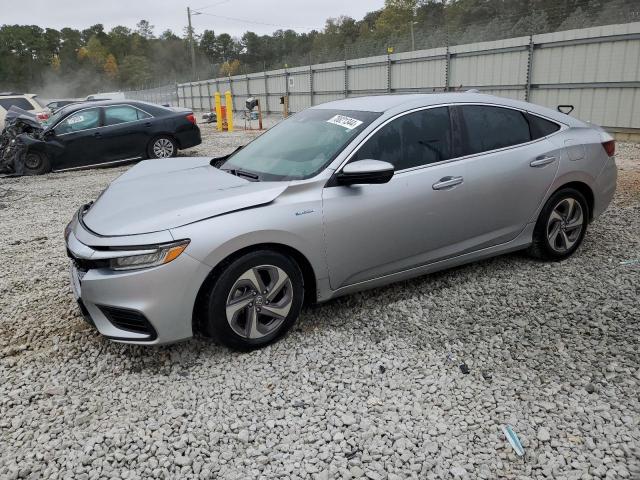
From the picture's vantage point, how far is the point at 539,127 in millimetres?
4285

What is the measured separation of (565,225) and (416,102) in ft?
5.87

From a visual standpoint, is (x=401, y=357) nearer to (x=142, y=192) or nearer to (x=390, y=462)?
(x=390, y=462)

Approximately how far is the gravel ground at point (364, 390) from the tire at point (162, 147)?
297 inches

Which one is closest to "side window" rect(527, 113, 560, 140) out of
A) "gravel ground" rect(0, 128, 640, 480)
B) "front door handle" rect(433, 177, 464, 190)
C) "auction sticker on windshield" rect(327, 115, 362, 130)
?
"front door handle" rect(433, 177, 464, 190)

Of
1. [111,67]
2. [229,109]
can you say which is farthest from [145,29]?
[229,109]

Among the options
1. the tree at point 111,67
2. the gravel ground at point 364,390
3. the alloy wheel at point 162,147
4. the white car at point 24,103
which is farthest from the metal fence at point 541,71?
the tree at point 111,67

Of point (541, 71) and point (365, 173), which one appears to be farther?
point (541, 71)

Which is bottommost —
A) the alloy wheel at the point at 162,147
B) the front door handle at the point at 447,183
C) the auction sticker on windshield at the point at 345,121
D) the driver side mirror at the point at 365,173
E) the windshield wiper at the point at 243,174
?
the alloy wheel at the point at 162,147

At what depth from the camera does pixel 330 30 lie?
6869cm

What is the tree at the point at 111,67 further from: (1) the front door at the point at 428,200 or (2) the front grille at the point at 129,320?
(2) the front grille at the point at 129,320

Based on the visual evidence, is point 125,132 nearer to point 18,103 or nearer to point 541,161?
point 18,103

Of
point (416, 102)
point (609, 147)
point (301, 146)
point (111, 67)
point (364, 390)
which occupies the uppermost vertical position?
point (111, 67)

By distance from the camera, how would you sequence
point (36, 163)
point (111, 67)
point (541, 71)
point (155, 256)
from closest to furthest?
point (155, 256), point (36, 163), point (541, 71), point (111, 67)

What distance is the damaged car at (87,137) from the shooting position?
10617 millimetres
